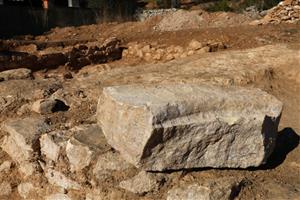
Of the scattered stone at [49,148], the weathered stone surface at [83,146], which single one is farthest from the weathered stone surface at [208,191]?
the scattered stone at [49,148]

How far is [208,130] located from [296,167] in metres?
0.78

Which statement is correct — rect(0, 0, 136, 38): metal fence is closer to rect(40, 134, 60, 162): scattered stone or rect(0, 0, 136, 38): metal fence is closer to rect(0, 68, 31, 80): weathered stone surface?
rect(0, 68, 31, 80): weathered stone surface

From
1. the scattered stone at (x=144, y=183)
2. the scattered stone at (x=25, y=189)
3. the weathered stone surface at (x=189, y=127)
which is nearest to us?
the weathered stone surface at (x=189, y=127)

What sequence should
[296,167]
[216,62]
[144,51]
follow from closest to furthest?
[296,167] < [216,62] < [144,51]

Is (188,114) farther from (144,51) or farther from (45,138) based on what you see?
(144,51)

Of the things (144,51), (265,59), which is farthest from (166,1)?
(265,59)

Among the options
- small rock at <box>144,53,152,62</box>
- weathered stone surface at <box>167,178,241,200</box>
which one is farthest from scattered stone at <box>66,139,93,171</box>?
small rock at <box>144,53,152,62</box>

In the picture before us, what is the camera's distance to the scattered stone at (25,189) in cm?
345

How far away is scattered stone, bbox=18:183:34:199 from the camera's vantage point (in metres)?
3.45

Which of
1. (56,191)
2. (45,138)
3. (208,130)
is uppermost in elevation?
(208,130)

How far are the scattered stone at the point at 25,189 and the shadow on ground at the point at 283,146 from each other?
152 cm

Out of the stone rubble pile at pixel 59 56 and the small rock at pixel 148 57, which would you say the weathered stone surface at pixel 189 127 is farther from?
the small rock at pixel 148 57

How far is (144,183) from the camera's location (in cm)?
292

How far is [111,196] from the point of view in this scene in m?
2.99
